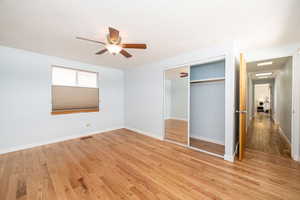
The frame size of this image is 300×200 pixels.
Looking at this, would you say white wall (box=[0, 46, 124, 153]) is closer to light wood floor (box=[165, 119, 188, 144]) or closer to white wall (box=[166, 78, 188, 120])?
light wood floor (box=[165, 119, 188, 144])

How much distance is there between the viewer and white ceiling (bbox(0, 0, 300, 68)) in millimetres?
1482

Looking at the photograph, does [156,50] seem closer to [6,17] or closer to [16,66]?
[6,17]

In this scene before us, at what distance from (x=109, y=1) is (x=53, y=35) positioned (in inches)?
60.7

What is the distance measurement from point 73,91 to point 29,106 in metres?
1.07

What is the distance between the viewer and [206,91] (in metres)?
3.43

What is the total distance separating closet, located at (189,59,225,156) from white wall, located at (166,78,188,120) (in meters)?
2.90

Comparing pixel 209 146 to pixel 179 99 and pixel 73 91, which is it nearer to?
pixel 179 99

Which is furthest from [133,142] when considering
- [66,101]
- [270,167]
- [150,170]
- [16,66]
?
[16,66]

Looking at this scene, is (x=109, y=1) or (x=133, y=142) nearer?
(x=109, y=1)

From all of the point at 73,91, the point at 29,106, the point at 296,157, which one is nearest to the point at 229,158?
the point at 296,157

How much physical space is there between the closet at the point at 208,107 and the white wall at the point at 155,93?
18.8 inches

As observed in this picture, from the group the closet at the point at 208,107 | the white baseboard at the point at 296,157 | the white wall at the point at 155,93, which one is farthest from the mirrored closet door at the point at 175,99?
the white baseboard at the point at 296,157

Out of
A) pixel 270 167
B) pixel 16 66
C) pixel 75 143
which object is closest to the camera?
pixel 270 167

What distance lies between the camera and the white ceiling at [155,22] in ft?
4.86
